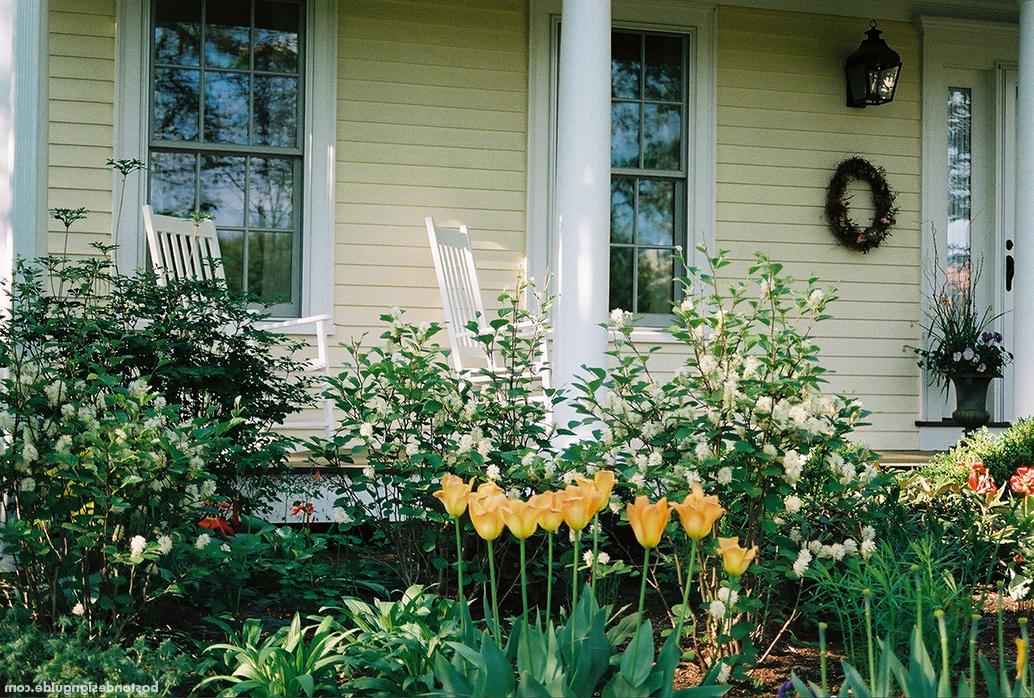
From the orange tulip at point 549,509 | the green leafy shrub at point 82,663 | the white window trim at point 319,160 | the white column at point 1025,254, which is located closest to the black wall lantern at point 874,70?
the white column at point 1025,254

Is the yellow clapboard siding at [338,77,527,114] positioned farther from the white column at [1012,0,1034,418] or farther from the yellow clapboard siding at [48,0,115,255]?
the white column at [1012,0,1034,418]

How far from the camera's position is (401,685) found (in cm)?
246

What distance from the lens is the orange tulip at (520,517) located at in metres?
2.01

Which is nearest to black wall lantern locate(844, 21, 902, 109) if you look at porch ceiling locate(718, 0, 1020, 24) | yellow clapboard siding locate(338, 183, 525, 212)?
porch ceiling locate(718, 0, 1020, 24)

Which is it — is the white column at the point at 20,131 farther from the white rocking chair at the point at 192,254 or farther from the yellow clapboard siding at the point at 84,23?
the yellow clapboard siding at the point at 84,23

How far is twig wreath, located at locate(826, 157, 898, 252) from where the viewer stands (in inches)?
241

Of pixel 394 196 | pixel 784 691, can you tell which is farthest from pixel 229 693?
pixel 394 196

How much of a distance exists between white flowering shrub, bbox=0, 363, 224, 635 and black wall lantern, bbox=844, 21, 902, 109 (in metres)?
4.43

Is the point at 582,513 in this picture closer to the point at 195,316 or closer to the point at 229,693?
the point at 229,693

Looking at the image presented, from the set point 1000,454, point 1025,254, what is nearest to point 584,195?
point 1000,454

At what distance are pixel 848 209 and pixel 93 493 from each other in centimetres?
463

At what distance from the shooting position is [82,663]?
7.89 ft

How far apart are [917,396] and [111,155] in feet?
14.3

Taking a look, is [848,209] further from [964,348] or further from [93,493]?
[93,493]
